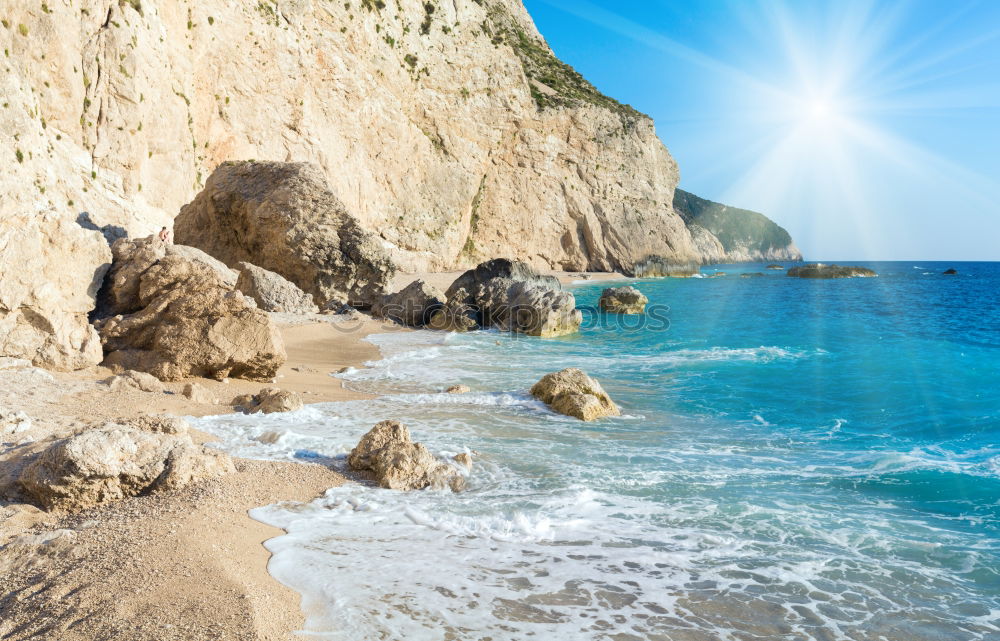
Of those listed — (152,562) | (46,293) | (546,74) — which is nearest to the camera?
(152,562)

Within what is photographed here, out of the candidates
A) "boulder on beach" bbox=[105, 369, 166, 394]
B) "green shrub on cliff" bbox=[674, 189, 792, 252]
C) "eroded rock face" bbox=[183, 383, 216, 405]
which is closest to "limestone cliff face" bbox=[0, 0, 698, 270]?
"boulder on beach" bbox=[105, 369, 166, 394]

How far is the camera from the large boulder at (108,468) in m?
4.23

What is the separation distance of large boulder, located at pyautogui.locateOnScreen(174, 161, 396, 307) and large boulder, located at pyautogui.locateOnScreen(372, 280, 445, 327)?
753mm

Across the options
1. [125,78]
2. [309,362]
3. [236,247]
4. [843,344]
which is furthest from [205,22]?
[843,344]

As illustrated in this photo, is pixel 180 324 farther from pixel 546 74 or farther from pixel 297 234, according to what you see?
pixel 546 74

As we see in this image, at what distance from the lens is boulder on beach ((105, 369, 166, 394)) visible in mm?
7141

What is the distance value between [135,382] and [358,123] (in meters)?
33.7

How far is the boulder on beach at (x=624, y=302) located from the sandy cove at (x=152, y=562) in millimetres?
21915

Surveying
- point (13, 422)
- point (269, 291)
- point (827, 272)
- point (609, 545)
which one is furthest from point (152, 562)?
point (827, 272)

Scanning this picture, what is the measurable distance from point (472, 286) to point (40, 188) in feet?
38.4

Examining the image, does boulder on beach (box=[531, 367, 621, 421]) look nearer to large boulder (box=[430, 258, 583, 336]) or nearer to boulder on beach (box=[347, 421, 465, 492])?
boulder on beach (box=[347, 421, 465, 492])

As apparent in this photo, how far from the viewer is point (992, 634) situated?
3.71 meters

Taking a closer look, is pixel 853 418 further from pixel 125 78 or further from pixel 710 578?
pixel 125 78

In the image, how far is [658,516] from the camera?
5168 mm
